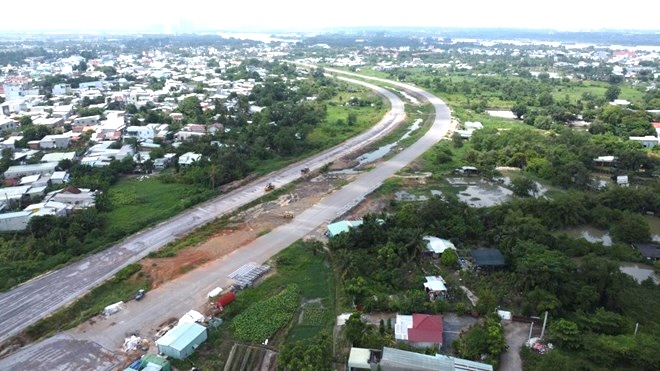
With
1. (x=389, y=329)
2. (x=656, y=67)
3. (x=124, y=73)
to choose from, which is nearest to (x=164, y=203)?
(x=389, y=329)

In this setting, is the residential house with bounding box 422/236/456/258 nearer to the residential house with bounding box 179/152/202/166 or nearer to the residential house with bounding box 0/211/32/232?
the residential house with bounding box 179/152/202/166

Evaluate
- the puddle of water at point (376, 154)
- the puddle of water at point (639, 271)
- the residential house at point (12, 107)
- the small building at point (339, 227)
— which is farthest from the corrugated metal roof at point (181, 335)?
the residential house at point (12, 107)

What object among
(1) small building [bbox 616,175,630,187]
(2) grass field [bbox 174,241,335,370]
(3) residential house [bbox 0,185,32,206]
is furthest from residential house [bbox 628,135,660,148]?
(3) residential house [bbox 0,185,32,206]

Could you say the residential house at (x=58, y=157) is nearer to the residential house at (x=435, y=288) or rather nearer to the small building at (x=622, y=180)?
the residential house at (x=435, y=288)

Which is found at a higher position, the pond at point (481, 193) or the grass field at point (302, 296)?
the pond at point (481, 193)

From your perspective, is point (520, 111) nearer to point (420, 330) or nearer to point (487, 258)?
point (487, 258)
